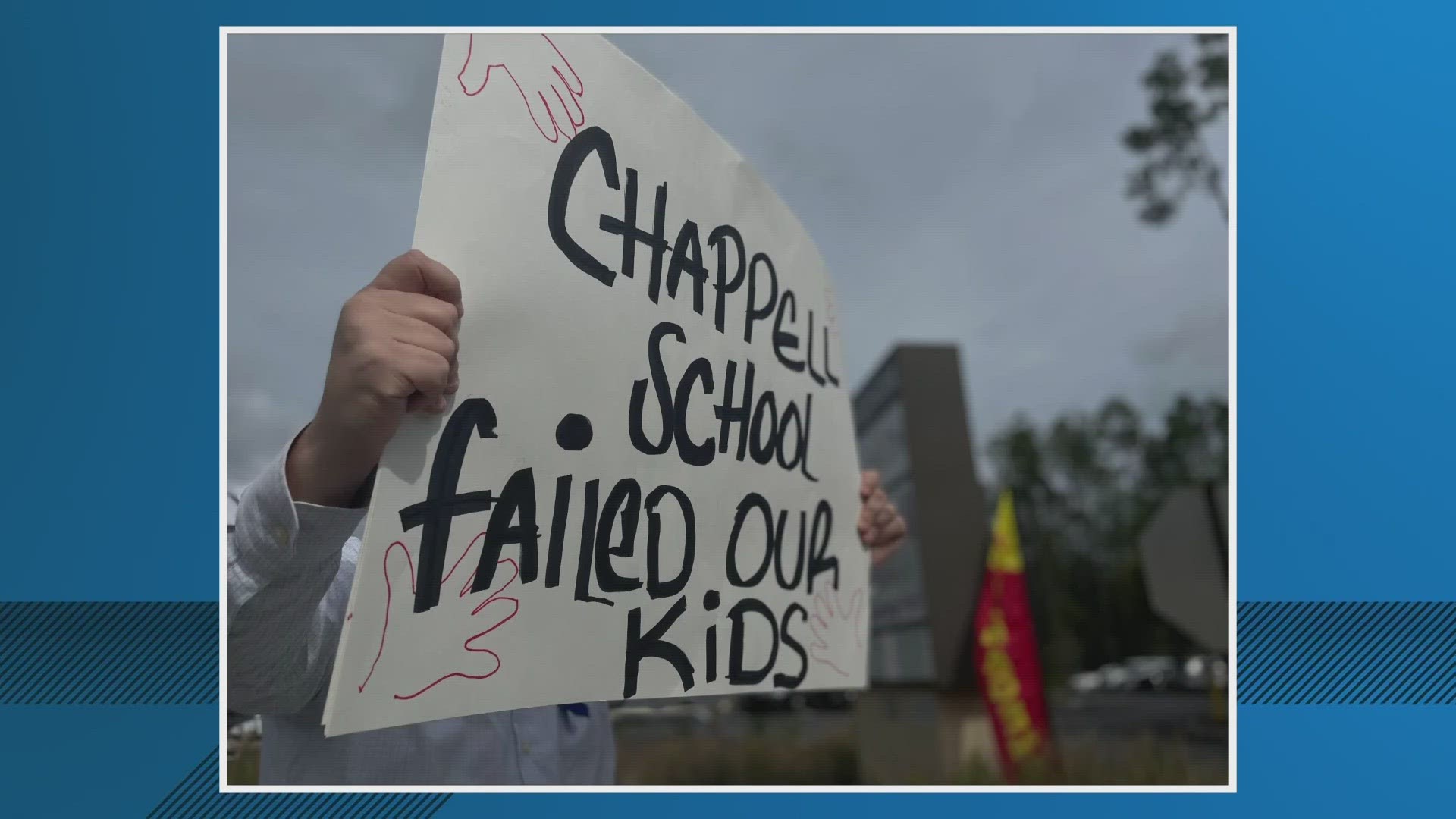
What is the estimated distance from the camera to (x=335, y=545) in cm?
122

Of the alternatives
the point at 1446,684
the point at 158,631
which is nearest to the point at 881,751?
the point at 1446,684

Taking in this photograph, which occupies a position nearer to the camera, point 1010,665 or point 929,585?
point 1010,665

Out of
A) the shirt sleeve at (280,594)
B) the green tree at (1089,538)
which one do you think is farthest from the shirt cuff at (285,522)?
the green tree at (1089,538)

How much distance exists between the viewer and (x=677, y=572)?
62.4 inches

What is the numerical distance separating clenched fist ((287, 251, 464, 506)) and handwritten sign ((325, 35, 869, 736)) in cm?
3

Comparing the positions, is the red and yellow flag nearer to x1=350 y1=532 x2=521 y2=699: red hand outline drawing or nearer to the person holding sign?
the person holding sign

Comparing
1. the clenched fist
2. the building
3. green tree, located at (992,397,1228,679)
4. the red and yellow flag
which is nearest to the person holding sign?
the clenched fist

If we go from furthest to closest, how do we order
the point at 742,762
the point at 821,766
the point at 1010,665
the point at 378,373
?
the point at 821,766 < the point at 742,762 < the point at 1010,665 < the point at 378,373

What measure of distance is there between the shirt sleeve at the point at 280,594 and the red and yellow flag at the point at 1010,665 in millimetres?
5903

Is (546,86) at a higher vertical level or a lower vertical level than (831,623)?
higher

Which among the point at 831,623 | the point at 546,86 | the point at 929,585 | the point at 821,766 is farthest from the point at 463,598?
the point at 821,766

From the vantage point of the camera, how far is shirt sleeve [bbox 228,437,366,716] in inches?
46.5

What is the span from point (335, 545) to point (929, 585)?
7.12 metres

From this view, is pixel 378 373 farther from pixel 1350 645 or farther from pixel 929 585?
pixel 929 585
